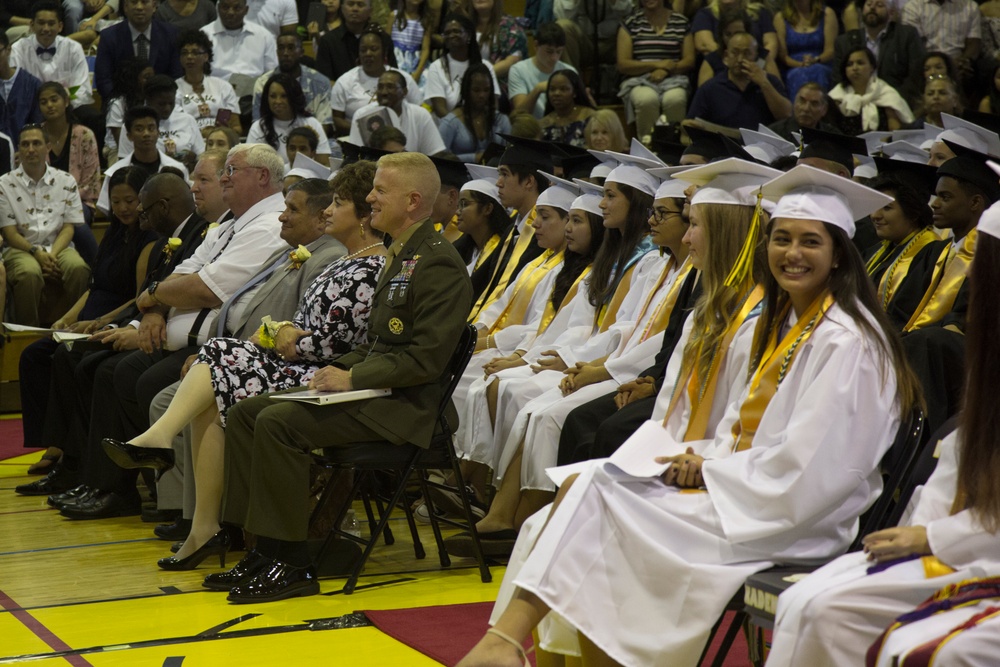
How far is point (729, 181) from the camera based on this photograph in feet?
14.1

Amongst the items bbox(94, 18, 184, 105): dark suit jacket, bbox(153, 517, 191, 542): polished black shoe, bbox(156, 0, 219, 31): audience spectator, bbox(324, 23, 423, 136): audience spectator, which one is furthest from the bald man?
bbox(156, 0, 219, 31): audience spectator

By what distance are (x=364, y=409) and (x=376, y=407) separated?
0.05 meters

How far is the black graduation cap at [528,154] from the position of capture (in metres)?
7.28

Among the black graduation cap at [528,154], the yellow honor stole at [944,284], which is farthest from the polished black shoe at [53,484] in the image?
the yellow honor stole at [944,284]

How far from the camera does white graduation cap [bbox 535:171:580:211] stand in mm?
6625

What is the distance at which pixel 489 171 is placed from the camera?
758 cm

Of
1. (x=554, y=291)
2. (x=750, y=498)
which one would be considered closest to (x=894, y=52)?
(x=554, y=291)

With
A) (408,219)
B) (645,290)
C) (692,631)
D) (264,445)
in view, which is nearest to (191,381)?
(264,445)

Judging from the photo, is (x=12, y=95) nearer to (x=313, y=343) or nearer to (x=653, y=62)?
(x=653, y=62)

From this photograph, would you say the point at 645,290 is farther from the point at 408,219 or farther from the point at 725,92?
the point at 725,92

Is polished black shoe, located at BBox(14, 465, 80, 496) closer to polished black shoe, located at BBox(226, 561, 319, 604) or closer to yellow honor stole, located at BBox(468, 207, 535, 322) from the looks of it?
yellow honor stole, located at BBox(468, 207, 535, 322)

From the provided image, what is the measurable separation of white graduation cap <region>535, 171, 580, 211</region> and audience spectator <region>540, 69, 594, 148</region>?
3088 mm

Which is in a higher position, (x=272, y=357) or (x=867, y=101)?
(x=867, y=101)

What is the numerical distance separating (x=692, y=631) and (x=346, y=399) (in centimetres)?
215
